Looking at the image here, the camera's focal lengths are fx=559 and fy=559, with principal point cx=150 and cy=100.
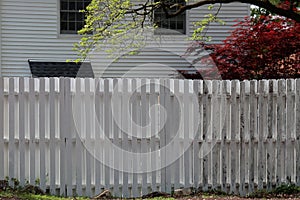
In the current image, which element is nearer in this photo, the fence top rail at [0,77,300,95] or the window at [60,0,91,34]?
the fence top rail at [0,77,300,95]

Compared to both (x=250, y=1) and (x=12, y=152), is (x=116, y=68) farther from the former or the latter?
(x=12, y=152)

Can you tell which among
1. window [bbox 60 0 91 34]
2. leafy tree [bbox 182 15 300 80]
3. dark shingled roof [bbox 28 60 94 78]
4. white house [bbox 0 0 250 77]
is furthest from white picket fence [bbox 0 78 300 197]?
window [bbox 60 0 91 34]

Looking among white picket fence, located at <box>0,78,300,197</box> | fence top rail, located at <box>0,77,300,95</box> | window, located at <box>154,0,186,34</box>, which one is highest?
window, located at <box>154,0,186,34</box>

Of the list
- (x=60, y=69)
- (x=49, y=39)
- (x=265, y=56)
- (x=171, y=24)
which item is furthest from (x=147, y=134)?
(x=171, y=24)

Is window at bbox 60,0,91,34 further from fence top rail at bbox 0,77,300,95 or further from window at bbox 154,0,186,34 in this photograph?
fence top rail at bbox 0,77,300,95

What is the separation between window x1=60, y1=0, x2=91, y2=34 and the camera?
15961mm

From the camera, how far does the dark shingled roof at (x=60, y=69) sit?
48.7 feet

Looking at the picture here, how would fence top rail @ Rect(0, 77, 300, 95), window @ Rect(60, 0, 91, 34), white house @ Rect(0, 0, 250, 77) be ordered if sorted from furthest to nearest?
window @ Rect(60, 0, 91, 34), white house @ Rect(0, 0, 250, 77), fence top rail @ Rect(0, 77, 300, 95)

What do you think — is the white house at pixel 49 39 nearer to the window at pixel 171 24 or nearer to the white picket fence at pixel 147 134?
the window at pixel 171 24

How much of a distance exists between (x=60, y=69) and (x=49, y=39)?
1.15 metres

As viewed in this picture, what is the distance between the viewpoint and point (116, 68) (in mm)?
15961

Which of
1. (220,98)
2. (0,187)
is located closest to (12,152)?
(0,187)

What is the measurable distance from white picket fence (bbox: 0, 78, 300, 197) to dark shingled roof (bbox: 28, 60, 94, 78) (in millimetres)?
6737

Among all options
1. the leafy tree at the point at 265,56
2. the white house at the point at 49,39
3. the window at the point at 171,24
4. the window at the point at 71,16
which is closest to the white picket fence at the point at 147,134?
the leafy tree at the point at 265,56
